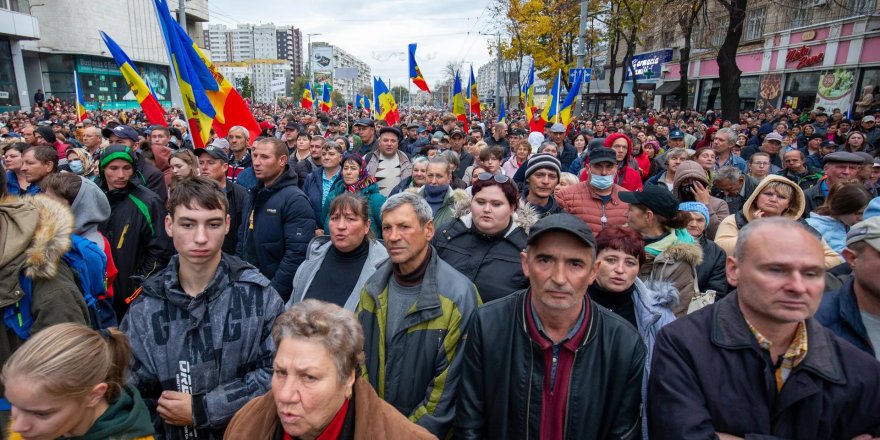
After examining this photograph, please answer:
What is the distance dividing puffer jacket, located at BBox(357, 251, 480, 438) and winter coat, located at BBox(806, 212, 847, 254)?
10.2ft

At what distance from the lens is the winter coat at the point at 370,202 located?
4.59 metres

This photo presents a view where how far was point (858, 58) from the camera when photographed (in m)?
19.9

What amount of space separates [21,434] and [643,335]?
2.67 m

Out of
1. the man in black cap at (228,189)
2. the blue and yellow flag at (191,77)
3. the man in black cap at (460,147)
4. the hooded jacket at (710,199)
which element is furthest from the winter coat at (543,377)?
the man in black cap at (460,147)

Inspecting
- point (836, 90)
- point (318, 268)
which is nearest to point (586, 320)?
point (318, 268)

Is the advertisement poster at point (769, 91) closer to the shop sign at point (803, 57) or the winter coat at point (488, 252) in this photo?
the shop sign at point (803, 57)

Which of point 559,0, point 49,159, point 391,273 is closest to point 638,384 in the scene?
point 391,273

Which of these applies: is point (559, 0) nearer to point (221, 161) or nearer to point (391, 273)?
point (221, 161)

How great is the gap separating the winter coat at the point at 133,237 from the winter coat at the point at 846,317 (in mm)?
4366

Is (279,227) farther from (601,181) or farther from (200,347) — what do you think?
(601,181)

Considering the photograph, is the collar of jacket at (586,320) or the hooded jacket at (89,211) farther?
the hooded jacket at (89,211)

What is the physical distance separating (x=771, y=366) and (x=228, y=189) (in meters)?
4.41

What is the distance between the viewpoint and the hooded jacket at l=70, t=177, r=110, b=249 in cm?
340

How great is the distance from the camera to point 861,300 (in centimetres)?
222
